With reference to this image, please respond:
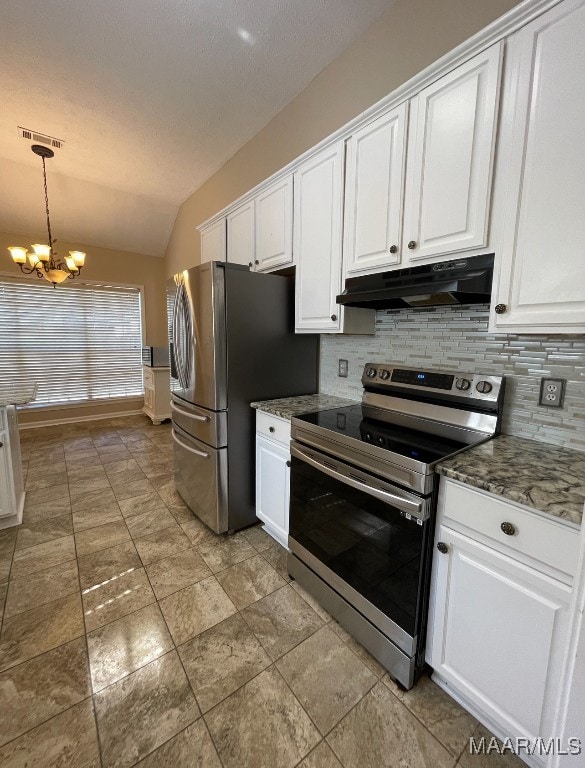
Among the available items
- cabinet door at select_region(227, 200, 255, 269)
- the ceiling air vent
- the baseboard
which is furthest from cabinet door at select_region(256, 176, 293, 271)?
the baseboard

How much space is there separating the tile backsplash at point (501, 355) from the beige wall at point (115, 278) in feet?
14.2

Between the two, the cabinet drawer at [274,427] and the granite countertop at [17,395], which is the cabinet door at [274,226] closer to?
the cabinet drawer at [274,427]

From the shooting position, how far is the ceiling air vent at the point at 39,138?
2.92 m

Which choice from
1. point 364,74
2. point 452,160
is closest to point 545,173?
point 452,160

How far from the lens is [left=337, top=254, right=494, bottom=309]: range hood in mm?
1240

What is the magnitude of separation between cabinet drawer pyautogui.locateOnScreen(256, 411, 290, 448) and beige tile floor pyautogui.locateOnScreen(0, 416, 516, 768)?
2.44 ft

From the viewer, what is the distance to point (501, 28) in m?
1.12

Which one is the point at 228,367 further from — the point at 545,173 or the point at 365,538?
the point at 545,173

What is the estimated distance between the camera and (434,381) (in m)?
1.63

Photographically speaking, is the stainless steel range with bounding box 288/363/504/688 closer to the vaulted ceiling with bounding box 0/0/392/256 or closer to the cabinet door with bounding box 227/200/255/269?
the cabinet door with bounding box 227/200/255/269

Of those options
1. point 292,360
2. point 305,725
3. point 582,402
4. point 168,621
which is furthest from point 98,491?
point 582,402

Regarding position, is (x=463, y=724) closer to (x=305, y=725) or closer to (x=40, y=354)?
(x=305, y=725)

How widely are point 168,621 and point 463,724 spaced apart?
1.26m

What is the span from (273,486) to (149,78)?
2.97 metres
